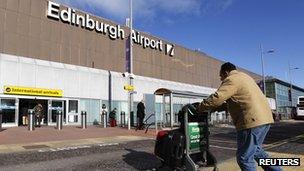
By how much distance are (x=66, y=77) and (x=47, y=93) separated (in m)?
2.27

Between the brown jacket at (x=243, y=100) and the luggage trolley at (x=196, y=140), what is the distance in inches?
41.7

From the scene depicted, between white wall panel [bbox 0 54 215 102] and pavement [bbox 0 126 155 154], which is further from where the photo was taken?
white wall panel [bbox 0 54 215 102]

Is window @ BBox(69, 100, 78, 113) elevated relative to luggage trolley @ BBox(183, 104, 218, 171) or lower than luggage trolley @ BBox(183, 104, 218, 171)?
elevated

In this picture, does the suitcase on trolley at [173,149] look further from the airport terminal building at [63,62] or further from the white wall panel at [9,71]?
the white wall panel at [9,71]

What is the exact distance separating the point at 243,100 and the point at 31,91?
75.0 feet

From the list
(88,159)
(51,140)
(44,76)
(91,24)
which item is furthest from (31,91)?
(88,159)

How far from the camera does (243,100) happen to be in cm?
589

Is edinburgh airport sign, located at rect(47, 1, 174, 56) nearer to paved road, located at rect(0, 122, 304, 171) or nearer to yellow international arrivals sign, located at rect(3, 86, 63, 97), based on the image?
yellow international arrivals sign, located at rect(3, 86, 63, 97)

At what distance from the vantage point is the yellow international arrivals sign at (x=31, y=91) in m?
25.5

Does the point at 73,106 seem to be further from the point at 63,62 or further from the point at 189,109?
the point at 189,109

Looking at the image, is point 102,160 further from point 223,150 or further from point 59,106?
point 59,106

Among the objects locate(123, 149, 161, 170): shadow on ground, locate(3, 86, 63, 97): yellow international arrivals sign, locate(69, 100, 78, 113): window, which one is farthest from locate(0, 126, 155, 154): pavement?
locate(69, 100, 78, 113): window

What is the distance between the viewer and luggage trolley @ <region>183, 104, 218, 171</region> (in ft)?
23.3

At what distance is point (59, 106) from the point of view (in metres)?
29.3
